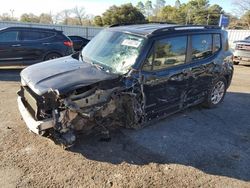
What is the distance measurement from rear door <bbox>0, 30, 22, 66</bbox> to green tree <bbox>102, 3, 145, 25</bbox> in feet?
94.9

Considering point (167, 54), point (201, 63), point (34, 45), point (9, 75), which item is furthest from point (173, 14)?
point (167, 54)

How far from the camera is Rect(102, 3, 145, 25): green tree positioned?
3853cm

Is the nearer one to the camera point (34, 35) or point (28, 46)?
point (28, 46)

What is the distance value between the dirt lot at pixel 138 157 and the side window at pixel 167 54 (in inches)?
46.9

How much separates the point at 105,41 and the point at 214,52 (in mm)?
2575

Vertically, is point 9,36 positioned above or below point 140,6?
below

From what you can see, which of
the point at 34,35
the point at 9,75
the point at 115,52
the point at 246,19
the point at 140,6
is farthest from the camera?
the point at 140,6

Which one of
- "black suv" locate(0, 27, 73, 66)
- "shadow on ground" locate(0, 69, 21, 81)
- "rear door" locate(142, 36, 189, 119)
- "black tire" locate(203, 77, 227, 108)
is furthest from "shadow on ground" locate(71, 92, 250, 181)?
"black suv" locate(0, 27, 73, 66)

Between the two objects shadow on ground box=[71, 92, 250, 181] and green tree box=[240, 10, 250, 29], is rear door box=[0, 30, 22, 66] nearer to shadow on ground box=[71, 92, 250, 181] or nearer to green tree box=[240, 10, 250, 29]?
shadow on ground box=[71, 92, 250, 181]

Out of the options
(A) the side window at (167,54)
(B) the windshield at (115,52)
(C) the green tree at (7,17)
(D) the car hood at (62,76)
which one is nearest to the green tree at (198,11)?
(C) the green tree at (7,17)

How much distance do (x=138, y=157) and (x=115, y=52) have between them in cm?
193

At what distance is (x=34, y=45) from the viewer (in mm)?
10688

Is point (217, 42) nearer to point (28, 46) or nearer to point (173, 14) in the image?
point (28, 46)

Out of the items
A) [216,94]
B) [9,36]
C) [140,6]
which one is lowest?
[216,94]
